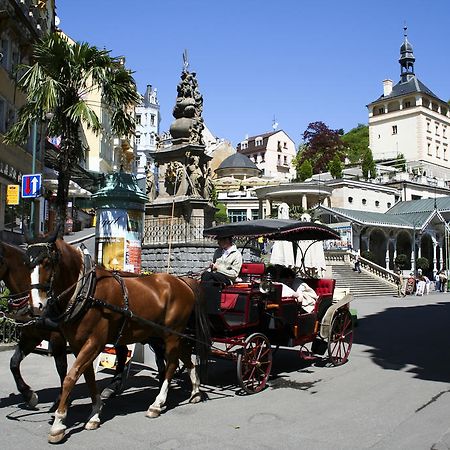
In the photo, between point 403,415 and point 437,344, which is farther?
point 437,344

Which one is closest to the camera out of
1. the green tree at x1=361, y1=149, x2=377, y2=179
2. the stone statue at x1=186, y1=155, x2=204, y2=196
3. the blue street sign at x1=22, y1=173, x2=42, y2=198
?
the blue street sign at x1=22, y1=173, x2=42, y2=198

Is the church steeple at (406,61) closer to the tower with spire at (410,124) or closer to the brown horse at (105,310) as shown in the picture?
the tower with spire at (410,124)

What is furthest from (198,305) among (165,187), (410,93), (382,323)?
(410,93)

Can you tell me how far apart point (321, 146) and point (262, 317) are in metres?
74.6

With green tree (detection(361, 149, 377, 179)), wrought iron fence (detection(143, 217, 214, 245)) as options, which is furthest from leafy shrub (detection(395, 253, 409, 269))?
wrought iron fence (detection(143, 217, 214, 245))

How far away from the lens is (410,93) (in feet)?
258

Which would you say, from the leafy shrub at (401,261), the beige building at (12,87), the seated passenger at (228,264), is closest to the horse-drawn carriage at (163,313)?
the seated passenger at (228,264)

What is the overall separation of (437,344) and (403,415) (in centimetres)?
739

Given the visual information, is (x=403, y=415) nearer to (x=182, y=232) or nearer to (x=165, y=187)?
(x=182, y=232)

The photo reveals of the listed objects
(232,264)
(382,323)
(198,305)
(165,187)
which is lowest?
(382,323)

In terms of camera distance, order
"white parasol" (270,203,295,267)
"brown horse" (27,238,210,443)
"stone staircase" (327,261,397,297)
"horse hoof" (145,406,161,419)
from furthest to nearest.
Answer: "stone staircase" (327,261,397,297) < "white parasol" (270,203,295,267) < "horse hoof" (145,406,161,419) < "brown horse" (27,238,210,443)

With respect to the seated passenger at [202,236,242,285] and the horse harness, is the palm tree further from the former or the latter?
the horse harness

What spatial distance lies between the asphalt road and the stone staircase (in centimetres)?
2184

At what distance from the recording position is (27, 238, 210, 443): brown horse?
233 inches
